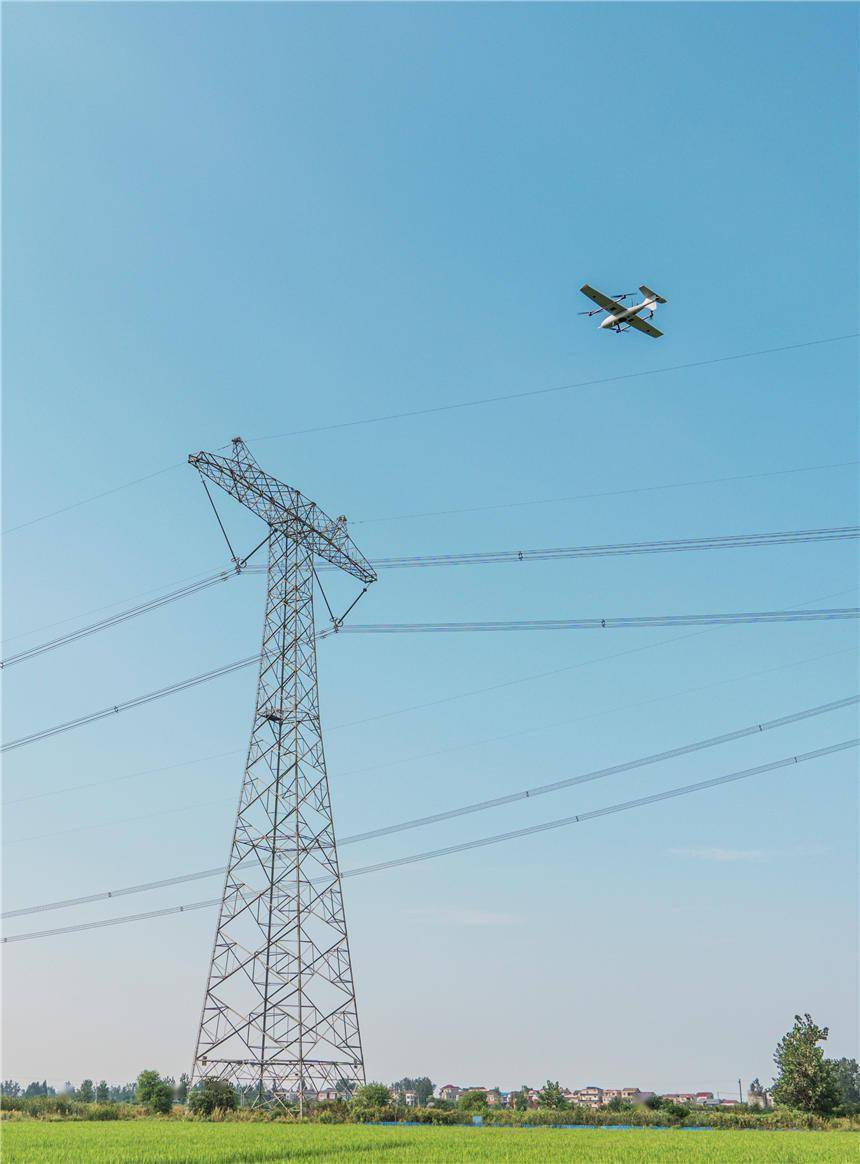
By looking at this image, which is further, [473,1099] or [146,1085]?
[473,1099]

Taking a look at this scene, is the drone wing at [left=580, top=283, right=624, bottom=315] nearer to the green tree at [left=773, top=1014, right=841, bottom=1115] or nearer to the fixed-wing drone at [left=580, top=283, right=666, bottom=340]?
the fixed-wing drone at [left=580, top=283, right=666, bottom=340]

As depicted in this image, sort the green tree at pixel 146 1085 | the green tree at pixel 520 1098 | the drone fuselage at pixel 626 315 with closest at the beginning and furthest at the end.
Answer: the drone fuselage at pixel 626 315
the green tree at pixel 146 1085
the green tree at pixel 520 1098

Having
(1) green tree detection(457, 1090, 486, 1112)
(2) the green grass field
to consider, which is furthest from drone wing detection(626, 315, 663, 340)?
(1) green tree detection(457, 1090, 486, 1112)

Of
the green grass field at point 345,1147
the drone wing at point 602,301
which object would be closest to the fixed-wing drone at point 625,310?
the drone wing at point 602,301

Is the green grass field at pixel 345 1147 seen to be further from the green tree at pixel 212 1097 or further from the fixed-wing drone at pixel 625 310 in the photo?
the fixed-wing drone at pixel 625 310

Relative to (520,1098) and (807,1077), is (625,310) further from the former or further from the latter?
(520,1098)

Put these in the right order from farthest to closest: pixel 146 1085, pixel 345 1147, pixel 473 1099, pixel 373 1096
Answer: pixel 473 1099
pixel 146 1085
pixel 373 1096
pixel 345 1147

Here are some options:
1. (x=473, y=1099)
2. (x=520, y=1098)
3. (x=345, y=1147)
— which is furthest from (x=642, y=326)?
(x=520, y=1098)
